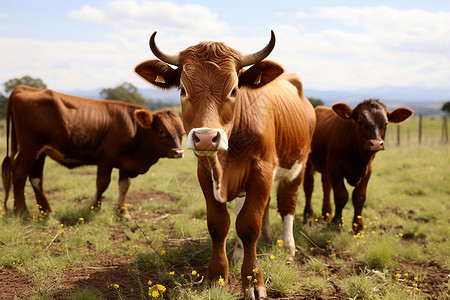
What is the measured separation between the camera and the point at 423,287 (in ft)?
13.7

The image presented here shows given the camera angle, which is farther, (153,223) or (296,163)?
(153,223)

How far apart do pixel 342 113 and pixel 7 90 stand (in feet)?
117

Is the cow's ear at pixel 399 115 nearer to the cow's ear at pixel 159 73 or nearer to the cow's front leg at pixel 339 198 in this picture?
the cow's front leg at pixel 339 198

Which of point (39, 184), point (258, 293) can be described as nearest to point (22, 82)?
point (39, 184)

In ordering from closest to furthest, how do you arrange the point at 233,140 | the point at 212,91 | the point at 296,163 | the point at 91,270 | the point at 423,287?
1. the point at 212,91
2. the point at 233,140
3. the point at 423,287
4. the point at 91,270
5. the point at 296,163

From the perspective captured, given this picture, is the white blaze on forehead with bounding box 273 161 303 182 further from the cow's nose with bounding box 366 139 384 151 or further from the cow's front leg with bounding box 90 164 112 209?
the cow's front leg with bounding box 90 164 112 209

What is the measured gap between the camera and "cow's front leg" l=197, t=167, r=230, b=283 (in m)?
3.61

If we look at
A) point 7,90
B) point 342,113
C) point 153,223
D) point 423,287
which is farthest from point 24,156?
point 7,90

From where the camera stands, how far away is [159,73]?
362cm

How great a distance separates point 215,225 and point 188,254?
1.51 meters

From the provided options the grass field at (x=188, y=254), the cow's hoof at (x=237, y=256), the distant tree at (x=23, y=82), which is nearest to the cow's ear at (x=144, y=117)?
the grass field at (x=188, y=254)

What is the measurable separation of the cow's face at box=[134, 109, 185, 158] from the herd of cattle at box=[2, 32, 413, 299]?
0.07 ft

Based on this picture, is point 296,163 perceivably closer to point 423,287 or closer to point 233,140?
point 233,140

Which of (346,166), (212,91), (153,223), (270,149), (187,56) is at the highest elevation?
(187,56)
